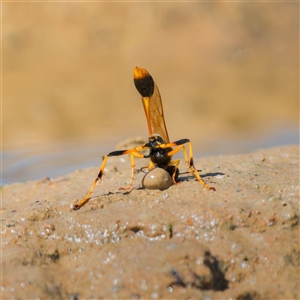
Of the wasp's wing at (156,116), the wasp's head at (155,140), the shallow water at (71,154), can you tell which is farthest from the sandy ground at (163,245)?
the shallow water at (71,154)

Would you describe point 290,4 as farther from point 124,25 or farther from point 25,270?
point 25,270

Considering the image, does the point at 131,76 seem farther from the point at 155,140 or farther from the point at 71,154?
the point at 155,140

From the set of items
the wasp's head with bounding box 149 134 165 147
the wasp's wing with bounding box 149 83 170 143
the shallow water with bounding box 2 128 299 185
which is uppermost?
the wasp's wing with bounding box 149 83 170 143

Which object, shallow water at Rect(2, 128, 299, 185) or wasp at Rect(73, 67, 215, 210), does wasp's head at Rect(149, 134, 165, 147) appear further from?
shallow water at Rect(2, 128, 299, 185)

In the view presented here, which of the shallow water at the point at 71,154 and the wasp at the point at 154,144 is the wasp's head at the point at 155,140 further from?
the shallow water at the point at 71,154

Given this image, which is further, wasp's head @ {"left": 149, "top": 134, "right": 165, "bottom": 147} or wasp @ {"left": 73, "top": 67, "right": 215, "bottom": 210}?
wasp's head @ {"left": 149, "top": 134, "right": 165, "bottom": 147}

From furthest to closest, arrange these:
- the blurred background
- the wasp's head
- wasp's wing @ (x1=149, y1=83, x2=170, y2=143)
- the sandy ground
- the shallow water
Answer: the blurred background
the shallow water
wasp's wing @ (x1=149, y1=83, x2=170, y2=143)
the wasp's head
the sandy ground

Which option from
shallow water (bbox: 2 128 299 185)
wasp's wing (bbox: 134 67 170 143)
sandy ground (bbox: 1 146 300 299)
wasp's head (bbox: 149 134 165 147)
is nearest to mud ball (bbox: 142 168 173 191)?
sandy ground (bbox: 1 146 300 299)
